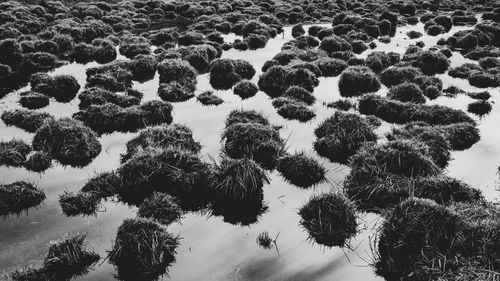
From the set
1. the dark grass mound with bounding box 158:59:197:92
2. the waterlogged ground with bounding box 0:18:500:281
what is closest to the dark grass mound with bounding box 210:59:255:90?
the dark grass mound with bounding box 158:59:197:92

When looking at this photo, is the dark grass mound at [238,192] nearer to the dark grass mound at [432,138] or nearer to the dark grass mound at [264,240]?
the dark grass mound at [264,240]

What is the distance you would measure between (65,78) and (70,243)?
978 centimetres

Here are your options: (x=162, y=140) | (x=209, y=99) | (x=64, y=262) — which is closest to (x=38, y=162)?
(x=162, y=140)

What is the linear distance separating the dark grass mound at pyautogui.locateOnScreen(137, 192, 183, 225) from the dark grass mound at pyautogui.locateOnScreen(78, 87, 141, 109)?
640cm

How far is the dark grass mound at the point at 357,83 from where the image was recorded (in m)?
15.8

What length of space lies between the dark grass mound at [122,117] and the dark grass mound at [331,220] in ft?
21.9

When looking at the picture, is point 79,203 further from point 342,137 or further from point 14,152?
point 342,137

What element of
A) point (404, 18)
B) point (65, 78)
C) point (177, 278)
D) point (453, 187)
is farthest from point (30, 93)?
point (404, 18)

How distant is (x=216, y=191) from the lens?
859cm

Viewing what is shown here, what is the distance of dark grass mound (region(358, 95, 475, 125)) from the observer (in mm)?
12438

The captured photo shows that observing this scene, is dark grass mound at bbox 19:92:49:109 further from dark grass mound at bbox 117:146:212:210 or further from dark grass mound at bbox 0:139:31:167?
dark grass mound at bbox 117:146:212:210

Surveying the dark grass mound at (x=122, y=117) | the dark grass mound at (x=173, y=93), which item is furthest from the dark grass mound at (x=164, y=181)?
the dark grass mound at (x=173, y=93)

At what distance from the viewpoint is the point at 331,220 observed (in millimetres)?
7641

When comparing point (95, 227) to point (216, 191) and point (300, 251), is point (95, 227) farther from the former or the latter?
point (300, 251)
